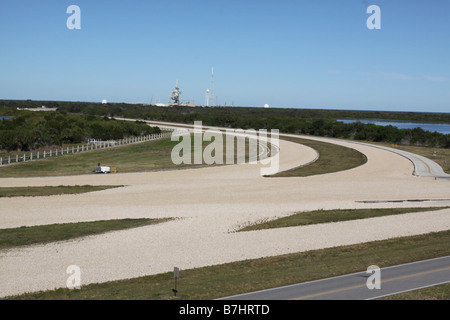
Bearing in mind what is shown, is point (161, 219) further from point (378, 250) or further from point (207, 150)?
point (207, 150)

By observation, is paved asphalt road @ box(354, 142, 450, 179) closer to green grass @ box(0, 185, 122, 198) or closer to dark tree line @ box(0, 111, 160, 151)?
green grass @ box(0, 185, 122, 198)

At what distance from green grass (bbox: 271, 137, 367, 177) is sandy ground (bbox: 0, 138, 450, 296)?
2381 mm

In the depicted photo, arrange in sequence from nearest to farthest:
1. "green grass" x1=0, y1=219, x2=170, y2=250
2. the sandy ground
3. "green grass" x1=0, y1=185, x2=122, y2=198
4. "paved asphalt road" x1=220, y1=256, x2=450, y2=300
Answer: "paved asphalt road" x1=220, y1=256, x2=450, y2=300 < the sandy ground < "green grass" x1=0, y1=219, x2=170, y2=250 < "green grass" x1=0, y1=185, x2=122, y2=198

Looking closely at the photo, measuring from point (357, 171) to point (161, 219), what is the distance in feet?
85.0

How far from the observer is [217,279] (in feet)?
54.8

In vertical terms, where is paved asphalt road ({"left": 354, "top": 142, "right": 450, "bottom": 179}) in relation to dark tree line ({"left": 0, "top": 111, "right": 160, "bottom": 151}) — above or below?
below

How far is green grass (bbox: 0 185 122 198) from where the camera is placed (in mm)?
32500

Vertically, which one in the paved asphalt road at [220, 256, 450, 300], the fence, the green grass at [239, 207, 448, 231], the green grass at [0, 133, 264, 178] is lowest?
the green grass at [239, 207, 448, 231]

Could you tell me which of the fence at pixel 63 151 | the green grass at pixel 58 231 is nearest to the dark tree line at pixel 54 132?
the fence at pixel 63 151

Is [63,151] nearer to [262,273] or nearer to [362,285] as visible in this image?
[262,273]

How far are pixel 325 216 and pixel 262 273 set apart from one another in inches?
440

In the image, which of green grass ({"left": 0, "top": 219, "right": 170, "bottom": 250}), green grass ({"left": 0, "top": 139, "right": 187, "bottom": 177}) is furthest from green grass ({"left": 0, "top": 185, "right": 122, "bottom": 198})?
green grass ({"left": 0, "top": 219, "right": 170, "bottom": 250})

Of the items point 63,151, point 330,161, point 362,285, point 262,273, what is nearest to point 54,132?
point 63,151
